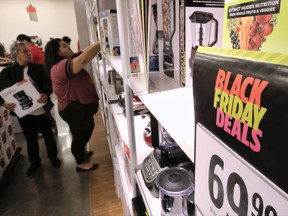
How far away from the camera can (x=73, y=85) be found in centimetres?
211

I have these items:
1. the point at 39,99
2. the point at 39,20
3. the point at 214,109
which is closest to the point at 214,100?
the point at 214,109

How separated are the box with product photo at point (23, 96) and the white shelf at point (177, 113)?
200 cm

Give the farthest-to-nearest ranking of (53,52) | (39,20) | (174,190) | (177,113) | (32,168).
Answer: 1. (39,20)
2. (32,168)
3. (53,52)
4. (174,190)
5. (177,113)

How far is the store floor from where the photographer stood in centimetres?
207

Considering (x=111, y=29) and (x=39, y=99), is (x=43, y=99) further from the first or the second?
(x=111, y=29)

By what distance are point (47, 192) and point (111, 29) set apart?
193cm

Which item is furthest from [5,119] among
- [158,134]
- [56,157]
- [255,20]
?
[255,20]

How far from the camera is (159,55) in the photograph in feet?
2.46

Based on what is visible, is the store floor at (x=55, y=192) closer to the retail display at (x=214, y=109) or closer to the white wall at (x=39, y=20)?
the retail display at (x=214, y=109)

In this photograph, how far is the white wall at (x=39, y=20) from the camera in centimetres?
700

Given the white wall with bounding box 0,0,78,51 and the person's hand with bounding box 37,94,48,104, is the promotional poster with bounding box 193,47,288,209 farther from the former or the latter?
the white wall with bounding box 0,0,78,51

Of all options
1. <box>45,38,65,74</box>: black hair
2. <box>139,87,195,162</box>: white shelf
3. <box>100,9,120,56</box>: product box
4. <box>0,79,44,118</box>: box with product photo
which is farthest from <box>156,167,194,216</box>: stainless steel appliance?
<box>0,79,44,118</box>: box with product photo

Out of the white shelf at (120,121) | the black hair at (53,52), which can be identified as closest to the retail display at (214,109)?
the white shelf at (120,121)

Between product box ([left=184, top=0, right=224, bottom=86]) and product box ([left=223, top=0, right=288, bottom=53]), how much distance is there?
0.73 ft
